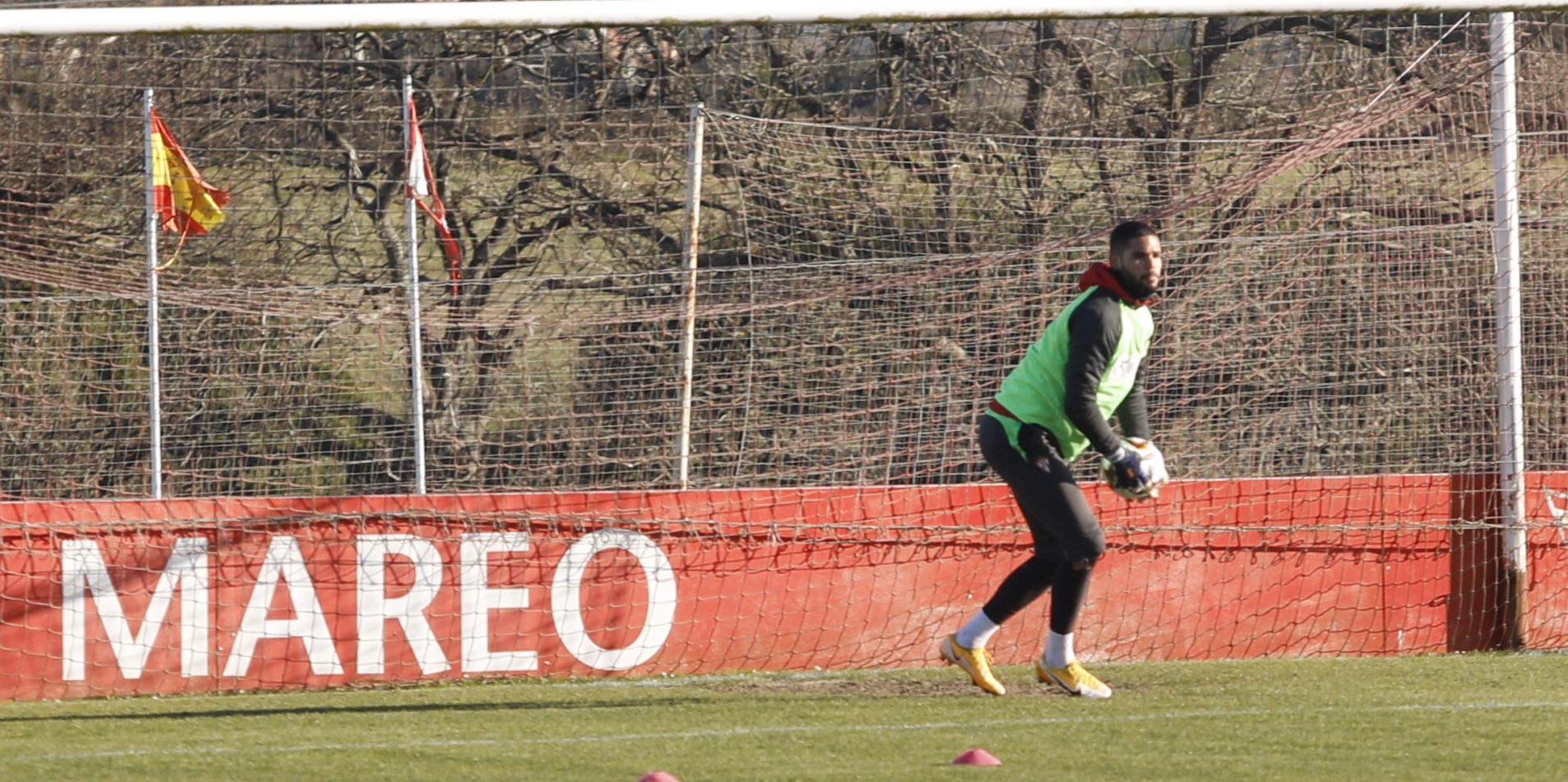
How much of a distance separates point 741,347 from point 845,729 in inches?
250

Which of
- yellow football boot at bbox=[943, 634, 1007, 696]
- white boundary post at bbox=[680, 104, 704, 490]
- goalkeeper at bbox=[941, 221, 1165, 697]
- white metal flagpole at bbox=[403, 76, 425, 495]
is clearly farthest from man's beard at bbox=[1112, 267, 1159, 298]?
white metal flagpole at bbox=[403, 76, 425, 495]

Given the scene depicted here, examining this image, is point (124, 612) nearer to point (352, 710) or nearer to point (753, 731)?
point (352, 710)

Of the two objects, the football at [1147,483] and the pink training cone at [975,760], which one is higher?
the football at [1147,483]

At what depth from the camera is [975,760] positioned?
16.6 ft

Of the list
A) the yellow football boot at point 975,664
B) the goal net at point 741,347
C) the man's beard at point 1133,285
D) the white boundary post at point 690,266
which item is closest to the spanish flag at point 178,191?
the goal net at point 741,347

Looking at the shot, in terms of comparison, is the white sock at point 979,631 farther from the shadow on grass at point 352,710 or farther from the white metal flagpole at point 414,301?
the white metal flagpole at point 414,301

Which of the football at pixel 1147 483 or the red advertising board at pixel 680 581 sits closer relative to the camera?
the football at pixel 1147 483

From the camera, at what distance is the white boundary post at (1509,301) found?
8.16m

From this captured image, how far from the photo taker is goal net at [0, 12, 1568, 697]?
24.7ft

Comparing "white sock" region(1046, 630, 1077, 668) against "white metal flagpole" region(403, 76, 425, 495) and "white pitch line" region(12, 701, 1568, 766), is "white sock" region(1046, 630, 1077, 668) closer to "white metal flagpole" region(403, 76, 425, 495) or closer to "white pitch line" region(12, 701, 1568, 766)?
"white pitch line" region(12, 701, 1568, 766)

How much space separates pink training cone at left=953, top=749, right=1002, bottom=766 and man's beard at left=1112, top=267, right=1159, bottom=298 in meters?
1.76

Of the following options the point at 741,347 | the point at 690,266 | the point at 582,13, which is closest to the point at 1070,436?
the point at 582,13

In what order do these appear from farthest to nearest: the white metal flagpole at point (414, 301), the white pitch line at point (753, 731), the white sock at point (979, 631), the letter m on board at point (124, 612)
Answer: the white metal flagpole at point (414, 301) → the letter m on board at point (124, 612) → the white sock at point (979, 631) → the white pitch line at point (753, 731)

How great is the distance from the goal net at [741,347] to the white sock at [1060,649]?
4.67 feet
